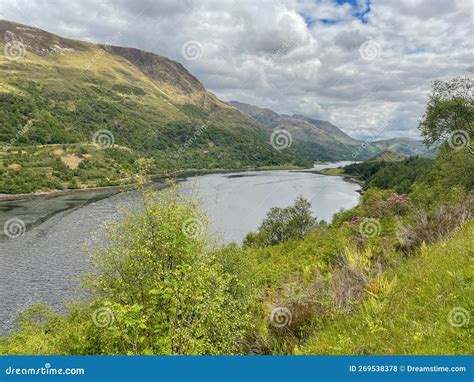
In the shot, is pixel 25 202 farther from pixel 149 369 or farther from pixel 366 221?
pixel 149 369

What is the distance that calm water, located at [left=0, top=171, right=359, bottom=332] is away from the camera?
63922 mm

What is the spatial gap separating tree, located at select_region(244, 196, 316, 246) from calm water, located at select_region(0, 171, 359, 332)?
1002cm

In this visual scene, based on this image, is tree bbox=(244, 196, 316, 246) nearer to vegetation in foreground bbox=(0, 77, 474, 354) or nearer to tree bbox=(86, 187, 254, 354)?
vegetation in foreground bbox=(0, 77, 474, 354)

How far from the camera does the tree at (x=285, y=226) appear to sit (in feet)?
307

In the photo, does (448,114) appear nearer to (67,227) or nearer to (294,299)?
(294,299)

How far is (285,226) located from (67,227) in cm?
6458

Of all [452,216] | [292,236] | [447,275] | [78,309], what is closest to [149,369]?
[447,275]

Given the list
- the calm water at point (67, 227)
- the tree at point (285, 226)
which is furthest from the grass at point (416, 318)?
the tree at point (285, 226)

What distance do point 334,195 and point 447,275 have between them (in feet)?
594

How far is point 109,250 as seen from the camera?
21.9 meters

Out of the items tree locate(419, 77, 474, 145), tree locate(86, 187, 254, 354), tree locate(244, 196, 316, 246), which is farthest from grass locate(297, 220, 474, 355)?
tree locate(244, 196, 316, 246)

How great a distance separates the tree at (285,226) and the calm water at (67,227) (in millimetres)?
10023

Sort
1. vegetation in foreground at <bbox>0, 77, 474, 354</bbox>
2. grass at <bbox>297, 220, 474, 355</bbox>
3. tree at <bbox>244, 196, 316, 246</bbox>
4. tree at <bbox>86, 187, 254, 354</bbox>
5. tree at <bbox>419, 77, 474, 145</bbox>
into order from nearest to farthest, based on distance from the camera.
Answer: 1. grass at <bbox>297, 220, 474, 355</bbox>
2. vegetation in foreground at <bbox>0, 77, 474, 354</bbox>
3. tree at <bbox>86, 187, 254, 354</bbox>
4. tree at <bbox>419, 77, 474, 145</bbox>
5. tree at <bbox>244, 196, 316, 246</bbox>

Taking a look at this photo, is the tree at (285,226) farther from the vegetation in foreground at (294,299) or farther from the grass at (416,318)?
the grass at (416,318)
